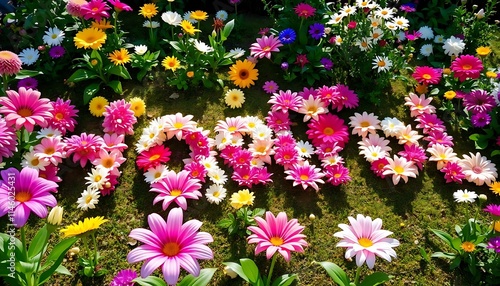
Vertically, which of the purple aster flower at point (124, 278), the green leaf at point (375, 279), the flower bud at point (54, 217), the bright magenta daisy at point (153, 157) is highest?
the flower bud at point (54, 217)

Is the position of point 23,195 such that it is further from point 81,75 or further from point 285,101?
point 285,101

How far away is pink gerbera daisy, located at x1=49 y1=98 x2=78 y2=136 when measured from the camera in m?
3.53

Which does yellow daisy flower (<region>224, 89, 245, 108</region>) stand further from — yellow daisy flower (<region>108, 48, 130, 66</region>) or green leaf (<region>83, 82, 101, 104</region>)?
green leaf (<region>83, 82, 101, 104</region>)

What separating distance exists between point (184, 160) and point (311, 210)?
2.94ft

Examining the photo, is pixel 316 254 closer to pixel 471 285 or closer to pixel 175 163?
pixel 471 285

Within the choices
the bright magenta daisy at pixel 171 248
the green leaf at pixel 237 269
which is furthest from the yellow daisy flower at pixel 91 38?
the green leaf at pixel 237 269

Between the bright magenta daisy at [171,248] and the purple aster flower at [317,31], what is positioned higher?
the purple aster flower at [317,31]

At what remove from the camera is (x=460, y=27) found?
4.50 m

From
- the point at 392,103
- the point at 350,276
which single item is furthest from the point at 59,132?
the point at 392,103

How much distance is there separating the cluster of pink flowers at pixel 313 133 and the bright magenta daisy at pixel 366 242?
614 mm

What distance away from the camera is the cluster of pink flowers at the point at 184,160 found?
3.06m

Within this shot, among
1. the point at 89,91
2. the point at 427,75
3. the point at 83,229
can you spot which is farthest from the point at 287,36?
the point at 83,229

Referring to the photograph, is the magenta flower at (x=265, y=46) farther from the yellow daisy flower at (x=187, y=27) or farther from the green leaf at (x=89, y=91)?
the green leaf at (x=89, y=91)

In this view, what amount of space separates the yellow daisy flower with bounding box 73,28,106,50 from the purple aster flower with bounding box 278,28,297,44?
1.38 meters
